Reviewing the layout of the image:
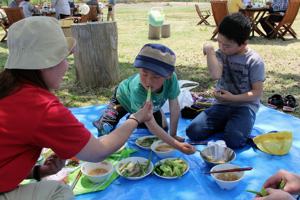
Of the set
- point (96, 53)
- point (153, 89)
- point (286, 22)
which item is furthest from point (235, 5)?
point (153, 89)

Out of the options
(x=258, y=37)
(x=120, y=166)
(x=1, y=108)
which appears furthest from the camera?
(x=258, y=37)

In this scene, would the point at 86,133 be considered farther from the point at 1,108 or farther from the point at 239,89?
the point at 239,89

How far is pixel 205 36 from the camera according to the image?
9.52 m

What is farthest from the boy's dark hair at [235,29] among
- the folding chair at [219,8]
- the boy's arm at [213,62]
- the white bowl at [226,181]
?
the folding chair at [219,8]

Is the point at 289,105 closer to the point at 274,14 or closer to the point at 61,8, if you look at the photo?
the point at 274,14

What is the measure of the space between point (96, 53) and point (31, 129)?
129 inches

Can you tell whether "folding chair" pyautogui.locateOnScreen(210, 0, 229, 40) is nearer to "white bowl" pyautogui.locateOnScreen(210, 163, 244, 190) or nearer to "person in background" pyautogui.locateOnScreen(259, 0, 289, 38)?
"person in background" pyautogui.locateOnScreen(259, 0, 289, 38)

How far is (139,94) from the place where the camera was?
260 centimetres

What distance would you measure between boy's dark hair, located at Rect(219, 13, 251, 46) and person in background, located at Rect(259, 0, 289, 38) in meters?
6.59

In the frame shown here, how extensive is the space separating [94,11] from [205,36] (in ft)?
12.3

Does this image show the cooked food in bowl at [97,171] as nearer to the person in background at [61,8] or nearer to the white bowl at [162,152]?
the white bowl at [162,152]

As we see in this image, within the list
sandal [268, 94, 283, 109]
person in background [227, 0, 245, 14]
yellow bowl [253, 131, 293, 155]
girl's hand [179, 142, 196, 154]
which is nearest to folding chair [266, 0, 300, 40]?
person in background [227, 0, 245, 14]

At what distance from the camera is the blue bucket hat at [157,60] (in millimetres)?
2443

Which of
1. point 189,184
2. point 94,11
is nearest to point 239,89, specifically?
point 189,184
